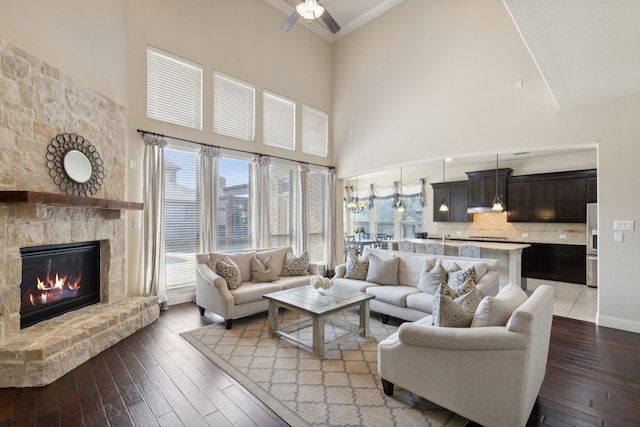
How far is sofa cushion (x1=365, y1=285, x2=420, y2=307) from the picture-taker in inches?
153

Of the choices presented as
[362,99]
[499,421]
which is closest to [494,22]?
[362,99]

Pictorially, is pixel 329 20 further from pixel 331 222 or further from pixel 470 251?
pixel 331 222

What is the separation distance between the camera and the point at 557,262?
6992mm

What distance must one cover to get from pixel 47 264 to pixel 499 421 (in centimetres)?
464

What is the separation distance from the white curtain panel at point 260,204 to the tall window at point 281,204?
1.00 feet

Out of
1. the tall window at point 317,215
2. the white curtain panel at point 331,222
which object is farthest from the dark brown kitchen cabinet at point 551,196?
the tall window at point 317,215

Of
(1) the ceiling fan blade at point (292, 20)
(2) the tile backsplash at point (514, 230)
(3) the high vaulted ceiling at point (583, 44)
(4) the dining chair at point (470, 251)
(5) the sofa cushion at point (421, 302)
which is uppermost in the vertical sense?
(1) the ceiling fan blade at point (292, 20)

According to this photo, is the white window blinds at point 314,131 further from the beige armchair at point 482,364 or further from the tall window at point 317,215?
the beige armchair at point 482,364

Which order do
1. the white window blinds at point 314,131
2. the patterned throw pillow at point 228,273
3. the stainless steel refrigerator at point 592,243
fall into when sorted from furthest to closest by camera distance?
the white window blinds at point 314,131
the stainless steel refrigerator at point 592,243
the patterned throw pillow at point 228,273

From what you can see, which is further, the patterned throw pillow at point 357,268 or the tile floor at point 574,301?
the patterned throw pillow at point 357,268

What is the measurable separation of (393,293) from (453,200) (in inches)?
227

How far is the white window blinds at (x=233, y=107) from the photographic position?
5.80 meters

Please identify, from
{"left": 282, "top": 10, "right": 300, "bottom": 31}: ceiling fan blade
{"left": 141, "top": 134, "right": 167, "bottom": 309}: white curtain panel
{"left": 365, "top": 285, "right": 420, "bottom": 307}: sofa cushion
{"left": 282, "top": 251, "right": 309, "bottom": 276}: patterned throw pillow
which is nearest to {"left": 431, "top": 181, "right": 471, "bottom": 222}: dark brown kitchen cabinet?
{"left": 365, "top": 285, "right": 420, "bottom": 307}: sofa cushion

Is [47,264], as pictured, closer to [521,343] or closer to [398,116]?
[521,343]
